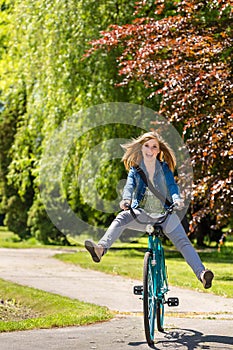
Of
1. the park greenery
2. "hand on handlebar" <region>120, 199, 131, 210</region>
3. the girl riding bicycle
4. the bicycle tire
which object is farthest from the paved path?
the park greenery

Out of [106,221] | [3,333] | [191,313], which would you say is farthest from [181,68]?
[106,221]

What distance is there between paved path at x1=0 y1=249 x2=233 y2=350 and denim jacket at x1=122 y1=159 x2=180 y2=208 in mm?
1167

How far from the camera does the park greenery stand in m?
11.9

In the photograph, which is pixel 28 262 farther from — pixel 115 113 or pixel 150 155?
pixel 150 155

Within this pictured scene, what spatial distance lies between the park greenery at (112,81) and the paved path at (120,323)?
1949 mm

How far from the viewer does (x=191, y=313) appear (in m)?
8.42

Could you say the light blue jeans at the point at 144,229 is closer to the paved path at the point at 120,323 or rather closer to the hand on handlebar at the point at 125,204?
the hand on handlebar at the point at 125,204

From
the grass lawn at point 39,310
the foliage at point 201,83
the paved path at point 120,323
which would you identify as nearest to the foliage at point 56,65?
the foliage at point 201,83

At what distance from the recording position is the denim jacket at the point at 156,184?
6605mm

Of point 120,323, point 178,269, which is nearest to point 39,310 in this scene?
point 120,323

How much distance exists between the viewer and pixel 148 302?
6309mm

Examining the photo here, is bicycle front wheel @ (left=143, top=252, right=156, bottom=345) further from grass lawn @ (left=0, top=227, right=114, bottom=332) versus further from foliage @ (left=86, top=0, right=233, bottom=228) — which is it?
foliage @ (left=86, top=0, right=233, bottom=228)

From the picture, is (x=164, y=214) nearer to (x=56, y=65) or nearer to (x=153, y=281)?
(x=153, y=281)

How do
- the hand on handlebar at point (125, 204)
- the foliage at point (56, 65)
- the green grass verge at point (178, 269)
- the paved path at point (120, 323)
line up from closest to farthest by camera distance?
the paved path at point (120, 323) < the hand on handlebar at point (125, 204) < the green grass verge at point (178, 269) < the foliage at point (56, 65)
